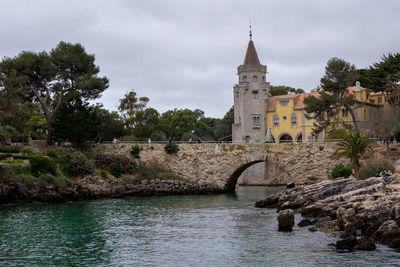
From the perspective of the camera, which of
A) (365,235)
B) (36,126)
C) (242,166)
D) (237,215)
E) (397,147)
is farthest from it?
(36,126)

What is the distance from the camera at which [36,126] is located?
7538cm

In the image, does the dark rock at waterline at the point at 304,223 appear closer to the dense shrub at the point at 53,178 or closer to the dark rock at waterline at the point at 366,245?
the dark rock at waterline at the point at 366,245

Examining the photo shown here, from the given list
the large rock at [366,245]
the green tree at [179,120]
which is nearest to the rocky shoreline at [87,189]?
the large rock at [366,245]

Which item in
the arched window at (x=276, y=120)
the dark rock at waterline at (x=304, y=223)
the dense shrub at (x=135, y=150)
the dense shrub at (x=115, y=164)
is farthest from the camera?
the arched window at (x=276, y=120)

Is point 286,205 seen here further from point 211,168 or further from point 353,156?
point 211,168

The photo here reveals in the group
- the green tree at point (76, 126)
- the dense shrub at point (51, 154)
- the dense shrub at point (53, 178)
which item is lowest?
the dense shrub at point (53, 178)

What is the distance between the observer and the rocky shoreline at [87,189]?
4100 centimetres

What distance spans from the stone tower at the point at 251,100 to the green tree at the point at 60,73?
23.3 m

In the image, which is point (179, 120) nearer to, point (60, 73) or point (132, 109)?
point (132, 109)

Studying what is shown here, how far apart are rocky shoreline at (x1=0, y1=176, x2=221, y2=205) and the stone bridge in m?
2.06

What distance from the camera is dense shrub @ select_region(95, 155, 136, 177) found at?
53.9m

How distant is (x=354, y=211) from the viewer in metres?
26.1

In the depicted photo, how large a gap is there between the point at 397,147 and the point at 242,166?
1691 cm

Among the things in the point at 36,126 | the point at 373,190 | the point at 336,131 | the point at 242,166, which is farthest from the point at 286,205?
the point at 36,126
